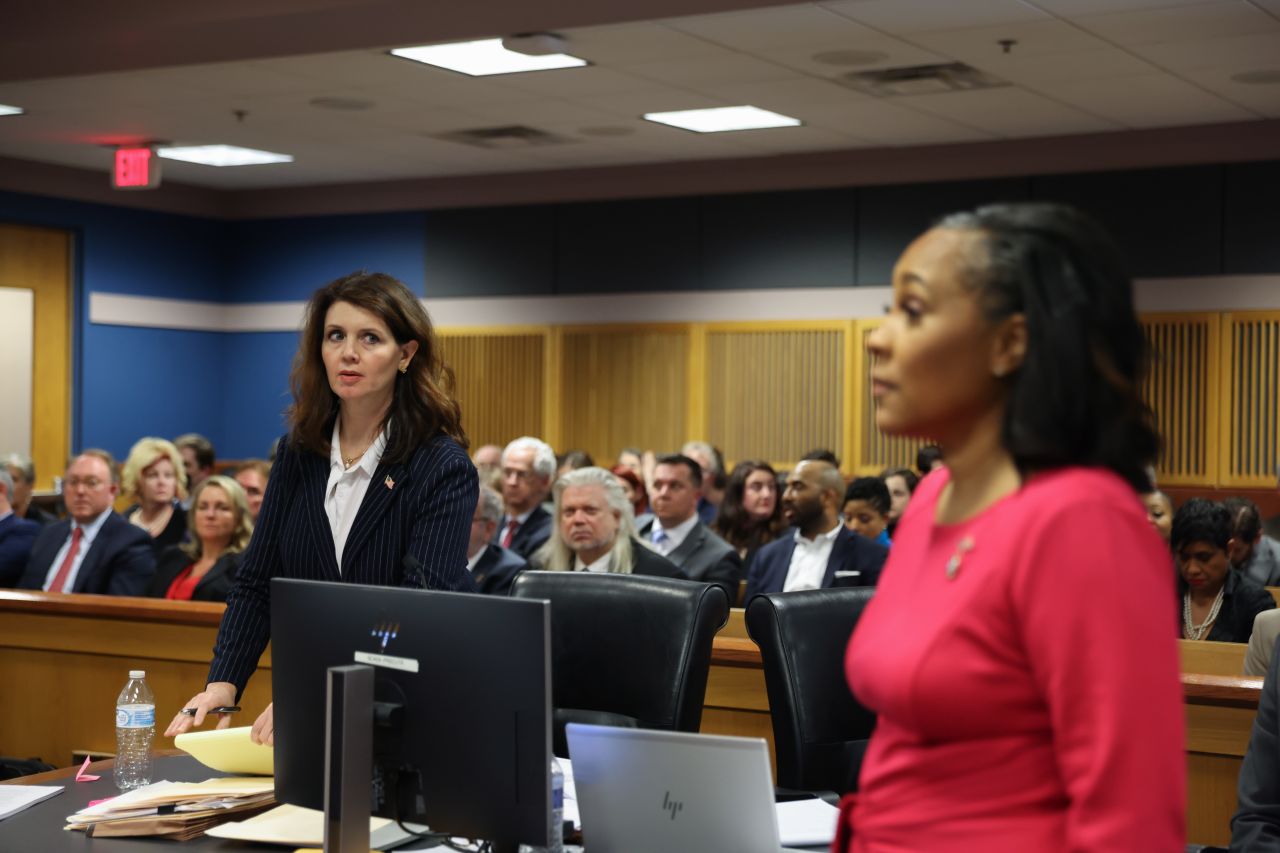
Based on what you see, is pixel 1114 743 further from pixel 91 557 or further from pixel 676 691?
pixel 91 557

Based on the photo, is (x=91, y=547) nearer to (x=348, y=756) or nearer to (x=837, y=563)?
(x=837, y=563)

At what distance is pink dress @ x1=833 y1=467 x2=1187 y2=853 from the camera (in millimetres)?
1234

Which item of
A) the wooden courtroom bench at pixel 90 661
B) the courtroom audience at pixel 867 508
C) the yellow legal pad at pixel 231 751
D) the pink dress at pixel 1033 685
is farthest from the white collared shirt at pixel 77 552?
the pink dress at pixel 1033 685

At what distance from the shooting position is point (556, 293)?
1186cm

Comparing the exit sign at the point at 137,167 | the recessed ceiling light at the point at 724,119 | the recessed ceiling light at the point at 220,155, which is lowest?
the exit sign at the point at 137,167

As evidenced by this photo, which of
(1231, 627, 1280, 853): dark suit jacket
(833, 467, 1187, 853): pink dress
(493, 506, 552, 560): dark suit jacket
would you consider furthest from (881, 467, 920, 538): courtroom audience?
(833, 467, 1187, 853): pink dress

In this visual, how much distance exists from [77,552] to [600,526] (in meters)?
2.52

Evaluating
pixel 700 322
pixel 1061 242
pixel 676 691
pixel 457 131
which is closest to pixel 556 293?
pixel 700 322

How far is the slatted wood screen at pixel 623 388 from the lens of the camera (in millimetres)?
11391

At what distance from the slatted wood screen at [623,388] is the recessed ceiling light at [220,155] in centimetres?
258

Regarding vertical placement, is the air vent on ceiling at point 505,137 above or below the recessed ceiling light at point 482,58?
above

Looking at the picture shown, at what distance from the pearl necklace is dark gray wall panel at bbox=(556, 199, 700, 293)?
6188 mm

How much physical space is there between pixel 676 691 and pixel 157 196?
35.9 feet

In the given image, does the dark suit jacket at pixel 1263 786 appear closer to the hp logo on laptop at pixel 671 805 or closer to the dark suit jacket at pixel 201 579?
A: the hp logo on laptop at pixel 671 805
